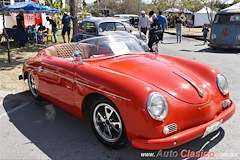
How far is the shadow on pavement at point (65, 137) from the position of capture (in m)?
2.83

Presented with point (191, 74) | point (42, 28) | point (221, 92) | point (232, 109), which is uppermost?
point (42, 28)

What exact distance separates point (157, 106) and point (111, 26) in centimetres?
770

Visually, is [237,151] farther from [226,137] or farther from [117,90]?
[117,90]

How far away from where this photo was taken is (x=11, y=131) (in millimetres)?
3477

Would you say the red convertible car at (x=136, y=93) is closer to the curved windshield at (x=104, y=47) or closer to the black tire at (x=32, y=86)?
the curved windshield at (x=104, y=47)

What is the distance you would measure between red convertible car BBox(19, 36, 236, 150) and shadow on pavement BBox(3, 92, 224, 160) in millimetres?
184

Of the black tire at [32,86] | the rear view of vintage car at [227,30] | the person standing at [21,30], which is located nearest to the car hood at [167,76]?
the black tire at [32,86]

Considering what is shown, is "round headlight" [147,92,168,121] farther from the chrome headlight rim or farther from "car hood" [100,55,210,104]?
the chrome headlight rim

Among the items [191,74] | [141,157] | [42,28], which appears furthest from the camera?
[42,28]

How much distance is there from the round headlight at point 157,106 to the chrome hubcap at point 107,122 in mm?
443

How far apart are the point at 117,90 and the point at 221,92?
1.41 m

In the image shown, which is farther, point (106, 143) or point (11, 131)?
point (11, 131)

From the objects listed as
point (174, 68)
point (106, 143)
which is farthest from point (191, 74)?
point (106, 143)

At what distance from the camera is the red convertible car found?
2441 mm
